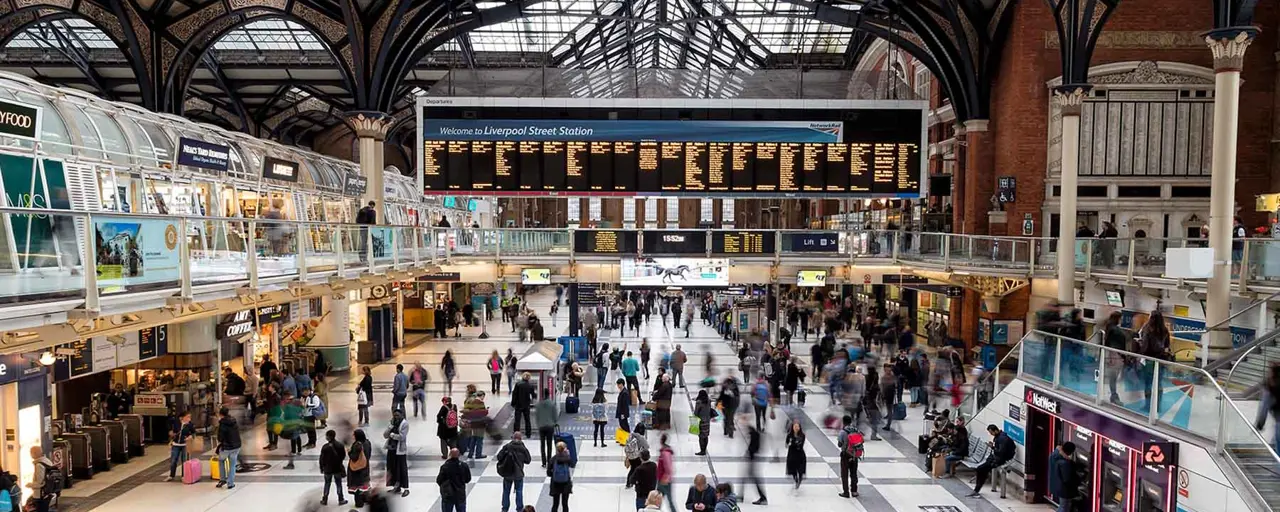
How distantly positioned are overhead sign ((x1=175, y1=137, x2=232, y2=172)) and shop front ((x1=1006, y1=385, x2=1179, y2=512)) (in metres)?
16.0

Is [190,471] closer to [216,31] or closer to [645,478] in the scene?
[645,478]

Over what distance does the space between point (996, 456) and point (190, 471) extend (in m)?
12.9

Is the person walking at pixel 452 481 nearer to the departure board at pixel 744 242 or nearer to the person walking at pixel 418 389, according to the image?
the person walking at pixel 418 389

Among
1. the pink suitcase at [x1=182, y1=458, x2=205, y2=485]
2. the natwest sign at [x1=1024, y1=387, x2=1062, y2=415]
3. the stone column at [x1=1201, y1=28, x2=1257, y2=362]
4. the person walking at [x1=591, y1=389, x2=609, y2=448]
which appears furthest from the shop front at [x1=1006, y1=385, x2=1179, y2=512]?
the pink suitcase at [x1=182, y1=458, x2=205, y2=485]

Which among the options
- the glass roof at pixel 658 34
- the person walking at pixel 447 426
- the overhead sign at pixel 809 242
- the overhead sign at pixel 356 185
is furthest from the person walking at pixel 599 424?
the glass roof at pixel 658 34

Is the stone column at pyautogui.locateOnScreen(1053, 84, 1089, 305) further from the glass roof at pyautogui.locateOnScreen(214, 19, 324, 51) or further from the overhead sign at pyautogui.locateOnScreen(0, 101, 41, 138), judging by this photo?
the glass roof at pyautogui.locateOnScreen(214, 19, 324, 51)

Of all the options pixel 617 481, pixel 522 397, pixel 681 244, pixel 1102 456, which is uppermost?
pixel 681 244

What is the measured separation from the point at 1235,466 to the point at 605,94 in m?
17.0

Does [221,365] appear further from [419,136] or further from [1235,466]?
[1235,466]

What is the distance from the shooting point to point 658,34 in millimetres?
37188

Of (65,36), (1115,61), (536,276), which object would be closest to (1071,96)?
(1115,61)

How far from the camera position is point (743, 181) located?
2239 cm

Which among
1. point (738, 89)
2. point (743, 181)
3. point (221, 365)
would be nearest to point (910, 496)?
point (743, 181)

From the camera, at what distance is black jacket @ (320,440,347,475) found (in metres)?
12.1
